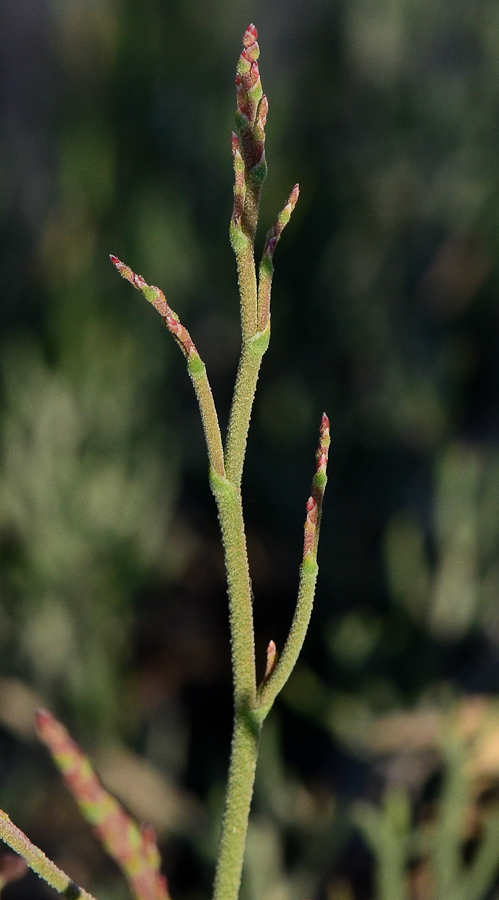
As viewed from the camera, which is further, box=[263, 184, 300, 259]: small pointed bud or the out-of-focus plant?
the out-of-focus plant

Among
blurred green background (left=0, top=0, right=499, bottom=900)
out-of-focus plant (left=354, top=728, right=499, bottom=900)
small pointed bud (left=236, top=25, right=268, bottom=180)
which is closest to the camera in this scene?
small pointed bud (left=236, top=25, right=268, bottom=180)

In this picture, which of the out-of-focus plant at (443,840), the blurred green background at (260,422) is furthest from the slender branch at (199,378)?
the blurred green background at (260,422)

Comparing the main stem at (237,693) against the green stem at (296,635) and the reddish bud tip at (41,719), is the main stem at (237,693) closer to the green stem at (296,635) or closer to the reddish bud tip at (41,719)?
the green stem at (296,635)

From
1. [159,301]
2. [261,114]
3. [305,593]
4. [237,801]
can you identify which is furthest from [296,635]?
[261,114]

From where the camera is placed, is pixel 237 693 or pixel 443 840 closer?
pixel 237 693

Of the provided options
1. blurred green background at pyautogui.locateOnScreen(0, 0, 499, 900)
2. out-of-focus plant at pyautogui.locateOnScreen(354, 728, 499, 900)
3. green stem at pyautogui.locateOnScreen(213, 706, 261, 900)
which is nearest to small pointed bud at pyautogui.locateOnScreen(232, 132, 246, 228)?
green stem at pyautogui.locateOnScreen(213, 706, 261, 900)

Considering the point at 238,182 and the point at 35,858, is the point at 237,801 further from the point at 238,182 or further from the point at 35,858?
the point at 238,182

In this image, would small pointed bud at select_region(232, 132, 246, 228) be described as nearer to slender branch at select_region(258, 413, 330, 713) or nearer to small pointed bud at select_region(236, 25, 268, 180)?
small pointed bud at select_region(236, 25, 268, 180)
